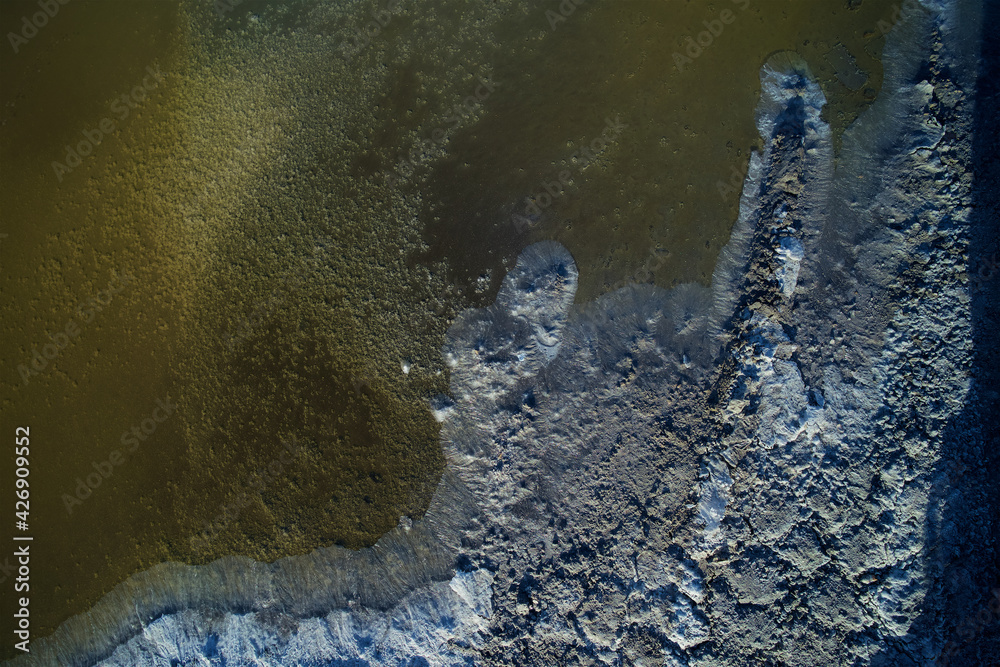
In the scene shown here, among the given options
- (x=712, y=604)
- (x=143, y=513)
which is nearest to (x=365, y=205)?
(x=143, y=513)

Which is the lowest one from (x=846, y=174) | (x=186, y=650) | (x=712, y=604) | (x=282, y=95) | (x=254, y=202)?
(x=712, y=604)

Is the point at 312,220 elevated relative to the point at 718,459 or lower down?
elevated

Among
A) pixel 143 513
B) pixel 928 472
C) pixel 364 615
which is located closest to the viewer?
pixel 928 472

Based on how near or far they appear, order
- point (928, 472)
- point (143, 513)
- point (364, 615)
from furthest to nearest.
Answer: point (143, 513) → point (364, 615) → point (928, 472)

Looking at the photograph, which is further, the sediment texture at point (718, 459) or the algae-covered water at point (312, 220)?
the algae-covered water at point (312, 220)

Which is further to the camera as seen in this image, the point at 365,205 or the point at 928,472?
the point at 365,205

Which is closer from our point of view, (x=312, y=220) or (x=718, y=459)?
(x=718, y=459)

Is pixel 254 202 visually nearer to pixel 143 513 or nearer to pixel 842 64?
pixel 143 513

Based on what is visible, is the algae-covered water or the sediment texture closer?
the sediment texture
